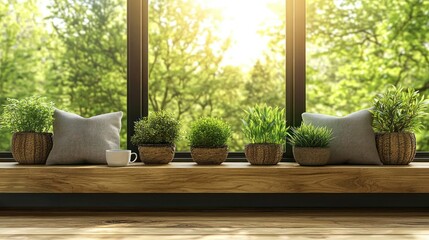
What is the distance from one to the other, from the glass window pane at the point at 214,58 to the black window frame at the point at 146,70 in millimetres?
1057

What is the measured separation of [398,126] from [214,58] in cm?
197

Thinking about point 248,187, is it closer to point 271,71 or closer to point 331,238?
point 331,238

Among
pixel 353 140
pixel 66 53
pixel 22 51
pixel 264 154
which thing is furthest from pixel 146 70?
pixel 22 51

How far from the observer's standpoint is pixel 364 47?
532 centimetres

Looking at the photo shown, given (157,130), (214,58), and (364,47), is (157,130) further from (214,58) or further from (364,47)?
(364,47)

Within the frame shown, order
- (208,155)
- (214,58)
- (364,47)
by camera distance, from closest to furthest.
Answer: (208,155)
(214,58)
(364,47)

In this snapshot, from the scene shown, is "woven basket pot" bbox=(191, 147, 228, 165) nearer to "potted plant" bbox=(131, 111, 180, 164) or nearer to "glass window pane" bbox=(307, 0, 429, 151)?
"potted plant" bbox=(131, 111, 180, 164)

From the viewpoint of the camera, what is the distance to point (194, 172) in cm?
334

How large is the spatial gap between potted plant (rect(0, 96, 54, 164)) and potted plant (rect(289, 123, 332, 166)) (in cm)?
163

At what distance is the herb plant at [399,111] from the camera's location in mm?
3541

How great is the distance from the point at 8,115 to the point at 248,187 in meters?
1.65

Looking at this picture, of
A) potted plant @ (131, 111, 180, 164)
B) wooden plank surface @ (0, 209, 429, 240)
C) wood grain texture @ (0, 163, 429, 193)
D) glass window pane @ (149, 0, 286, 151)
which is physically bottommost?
wooden plank surface @ (0, 209, 429, 240)

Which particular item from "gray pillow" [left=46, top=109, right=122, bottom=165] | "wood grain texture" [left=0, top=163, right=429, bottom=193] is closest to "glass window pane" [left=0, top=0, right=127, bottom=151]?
"gray pillow" [left=46, top=109, right=122, bottom=165]

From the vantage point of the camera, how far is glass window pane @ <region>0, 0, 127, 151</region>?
4.92 meters
